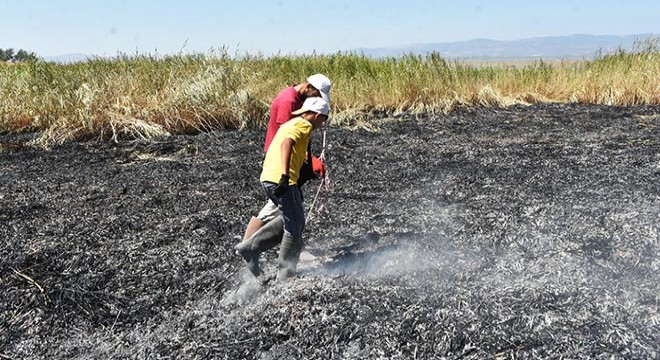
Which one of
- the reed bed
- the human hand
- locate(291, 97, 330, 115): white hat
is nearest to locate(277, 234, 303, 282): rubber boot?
the human hand

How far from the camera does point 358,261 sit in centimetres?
355

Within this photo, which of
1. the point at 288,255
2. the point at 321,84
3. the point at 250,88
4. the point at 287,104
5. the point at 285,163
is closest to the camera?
the point at 285,163

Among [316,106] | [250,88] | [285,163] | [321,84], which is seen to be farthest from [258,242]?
[250,88]

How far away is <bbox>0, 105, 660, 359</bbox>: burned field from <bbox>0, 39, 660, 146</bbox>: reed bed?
2.04 meters

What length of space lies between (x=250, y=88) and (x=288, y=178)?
6.85 metres

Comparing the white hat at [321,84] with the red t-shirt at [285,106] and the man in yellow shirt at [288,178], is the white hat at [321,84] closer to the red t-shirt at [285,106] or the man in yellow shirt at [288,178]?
the red t-shirt at [285,106]

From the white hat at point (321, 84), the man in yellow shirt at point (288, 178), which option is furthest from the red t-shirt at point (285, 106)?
the man in yellow shirt at point (288, 178)

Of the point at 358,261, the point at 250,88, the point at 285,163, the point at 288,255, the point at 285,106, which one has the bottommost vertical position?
the point at 358,261

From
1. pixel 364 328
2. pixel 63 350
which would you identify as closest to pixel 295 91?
pixel 364 328

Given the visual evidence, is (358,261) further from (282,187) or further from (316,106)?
(316,106)

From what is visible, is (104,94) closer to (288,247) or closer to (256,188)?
(256,188)

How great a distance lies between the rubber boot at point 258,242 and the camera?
3.23 meters

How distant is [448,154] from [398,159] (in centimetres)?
60

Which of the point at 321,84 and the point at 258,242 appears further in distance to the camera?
the point at 321,84
